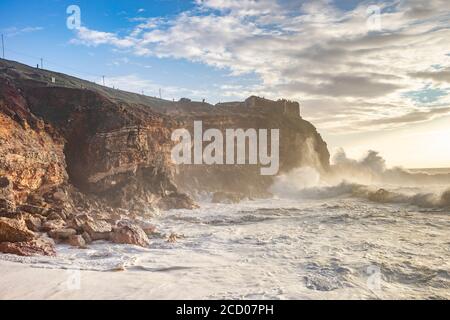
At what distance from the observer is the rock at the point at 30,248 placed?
8.89 m

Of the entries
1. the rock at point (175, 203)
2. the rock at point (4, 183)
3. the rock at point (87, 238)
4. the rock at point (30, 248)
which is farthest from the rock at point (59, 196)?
the rock at point (30, 248)

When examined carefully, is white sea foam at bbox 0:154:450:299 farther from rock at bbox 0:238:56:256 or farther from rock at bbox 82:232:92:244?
rock at bbox 82:232:92:244

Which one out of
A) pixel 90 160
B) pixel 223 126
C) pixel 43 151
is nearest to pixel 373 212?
pixel 90 160

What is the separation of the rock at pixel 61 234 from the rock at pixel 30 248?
1.29 metres

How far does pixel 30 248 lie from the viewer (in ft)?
30.1

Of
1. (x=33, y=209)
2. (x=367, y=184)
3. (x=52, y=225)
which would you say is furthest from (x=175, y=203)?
(x=367, y=184)

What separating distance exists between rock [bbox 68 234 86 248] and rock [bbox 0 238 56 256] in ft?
3.07

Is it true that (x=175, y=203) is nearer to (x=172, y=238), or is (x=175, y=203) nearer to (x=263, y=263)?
(x=172, y=238)

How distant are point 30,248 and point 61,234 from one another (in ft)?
6.44

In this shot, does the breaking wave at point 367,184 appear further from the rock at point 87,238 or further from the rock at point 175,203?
the rock at point 87,238

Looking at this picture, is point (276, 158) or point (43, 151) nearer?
point (43, 151)
